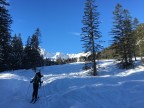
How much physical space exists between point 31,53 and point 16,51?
5453 mm

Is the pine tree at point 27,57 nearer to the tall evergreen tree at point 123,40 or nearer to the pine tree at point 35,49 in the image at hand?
the pine tree at point 35,49

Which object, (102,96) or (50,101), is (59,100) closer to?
(50,101)

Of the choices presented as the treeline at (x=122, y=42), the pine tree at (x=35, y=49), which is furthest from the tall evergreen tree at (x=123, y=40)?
the pine tree at (x=35, y=49)

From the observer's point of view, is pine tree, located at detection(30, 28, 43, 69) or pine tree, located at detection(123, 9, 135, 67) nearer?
pine tree, located at detection(123, 9, 135, 67)

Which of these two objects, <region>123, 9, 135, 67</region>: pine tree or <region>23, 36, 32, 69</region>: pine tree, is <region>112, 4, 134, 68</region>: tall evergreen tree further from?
<region>23, 36, 32, 69</region>: pine tree

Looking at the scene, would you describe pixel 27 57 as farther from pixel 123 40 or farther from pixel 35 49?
pixel 123 40

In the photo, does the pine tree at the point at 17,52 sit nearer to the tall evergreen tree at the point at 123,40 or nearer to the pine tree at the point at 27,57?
the pine tree at the point at 27,57

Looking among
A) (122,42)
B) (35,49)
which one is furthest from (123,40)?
(35,49)

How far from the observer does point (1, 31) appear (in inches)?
1050

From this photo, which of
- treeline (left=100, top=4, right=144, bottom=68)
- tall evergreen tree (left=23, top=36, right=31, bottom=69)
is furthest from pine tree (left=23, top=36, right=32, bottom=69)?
treeline (left=100, top=4, right=144, bottom=68)

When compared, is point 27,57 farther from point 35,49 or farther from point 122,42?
point 122,42

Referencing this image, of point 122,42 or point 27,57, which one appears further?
point 27,57

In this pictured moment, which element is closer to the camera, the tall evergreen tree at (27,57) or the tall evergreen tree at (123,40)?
the tall evergreen tree at (123,40)

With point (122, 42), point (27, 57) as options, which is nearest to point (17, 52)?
point (27, 57)
